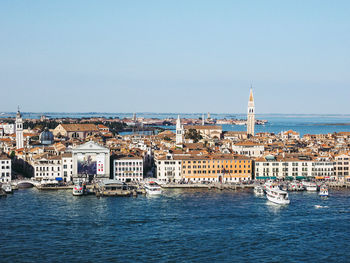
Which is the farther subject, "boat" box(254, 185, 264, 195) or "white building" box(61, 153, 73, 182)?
"white building" box(61, 153, 73, 182)

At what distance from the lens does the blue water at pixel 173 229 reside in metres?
27.1

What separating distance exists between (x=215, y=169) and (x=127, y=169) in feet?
24.7

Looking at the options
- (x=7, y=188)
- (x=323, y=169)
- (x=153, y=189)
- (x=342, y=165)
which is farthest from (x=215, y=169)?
(x=7, y=188)

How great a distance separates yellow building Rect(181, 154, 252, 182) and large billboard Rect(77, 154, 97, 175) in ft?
24.8

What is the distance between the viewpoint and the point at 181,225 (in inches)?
1298

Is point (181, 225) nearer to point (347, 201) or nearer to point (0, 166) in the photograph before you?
point (347, 201)

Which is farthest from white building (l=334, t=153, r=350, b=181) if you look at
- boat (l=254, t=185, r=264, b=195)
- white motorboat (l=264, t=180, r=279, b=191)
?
boat (l=254, t=185, r=264, b=195)

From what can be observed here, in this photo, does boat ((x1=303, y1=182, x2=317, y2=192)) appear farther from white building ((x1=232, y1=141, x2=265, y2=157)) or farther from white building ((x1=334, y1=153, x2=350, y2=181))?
white building ((x1=232, y1=141, x2=265, y2=157))

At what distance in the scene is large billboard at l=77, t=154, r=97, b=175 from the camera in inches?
1916

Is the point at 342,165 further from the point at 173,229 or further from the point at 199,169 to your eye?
the point at 173,229

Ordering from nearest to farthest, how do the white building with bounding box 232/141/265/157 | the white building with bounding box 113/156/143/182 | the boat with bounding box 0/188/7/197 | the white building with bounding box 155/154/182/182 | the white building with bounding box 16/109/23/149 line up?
1. the boat with bounding box 0/188/7/197
2. the white building with bounding box 113/156/143/182
3. the white building with bounding box 155/154/182/182
4. the white building with bounding box 16/109/23/149
5. the white building with bounding box 232/141/265/157

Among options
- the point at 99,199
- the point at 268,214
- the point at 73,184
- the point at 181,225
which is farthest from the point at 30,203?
the point at 268,214

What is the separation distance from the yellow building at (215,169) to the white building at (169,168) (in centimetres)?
43

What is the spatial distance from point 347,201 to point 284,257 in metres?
16.6
